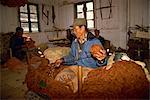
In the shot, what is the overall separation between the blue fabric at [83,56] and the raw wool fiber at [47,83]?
0.22 ft

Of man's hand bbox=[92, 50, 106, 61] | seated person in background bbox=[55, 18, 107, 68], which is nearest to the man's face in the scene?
seated person in background bbox=[55, 18, 107, 68]

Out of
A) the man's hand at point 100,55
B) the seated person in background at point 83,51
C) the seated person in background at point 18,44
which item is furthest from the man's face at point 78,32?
the seated person in background at point 18,44

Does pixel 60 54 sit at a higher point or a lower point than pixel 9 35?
lower

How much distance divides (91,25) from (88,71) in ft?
0.78

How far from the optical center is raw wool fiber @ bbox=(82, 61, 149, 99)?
119 cm

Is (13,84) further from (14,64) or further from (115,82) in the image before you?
(115,82)

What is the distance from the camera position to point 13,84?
1179 millimetres

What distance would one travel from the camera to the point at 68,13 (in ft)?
3.78

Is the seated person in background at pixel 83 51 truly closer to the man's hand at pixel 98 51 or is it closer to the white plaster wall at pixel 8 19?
the man's hand at pixel 98 51

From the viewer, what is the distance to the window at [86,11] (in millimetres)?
1138

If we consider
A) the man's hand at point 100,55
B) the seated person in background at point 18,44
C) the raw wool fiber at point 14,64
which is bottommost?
the raw wool fiber at point 14,64

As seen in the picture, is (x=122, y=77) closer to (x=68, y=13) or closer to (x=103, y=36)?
(x=103, y=36)

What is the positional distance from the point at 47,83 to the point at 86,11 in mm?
426

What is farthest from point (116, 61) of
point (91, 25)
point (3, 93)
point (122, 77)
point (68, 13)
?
point (3, 93)
